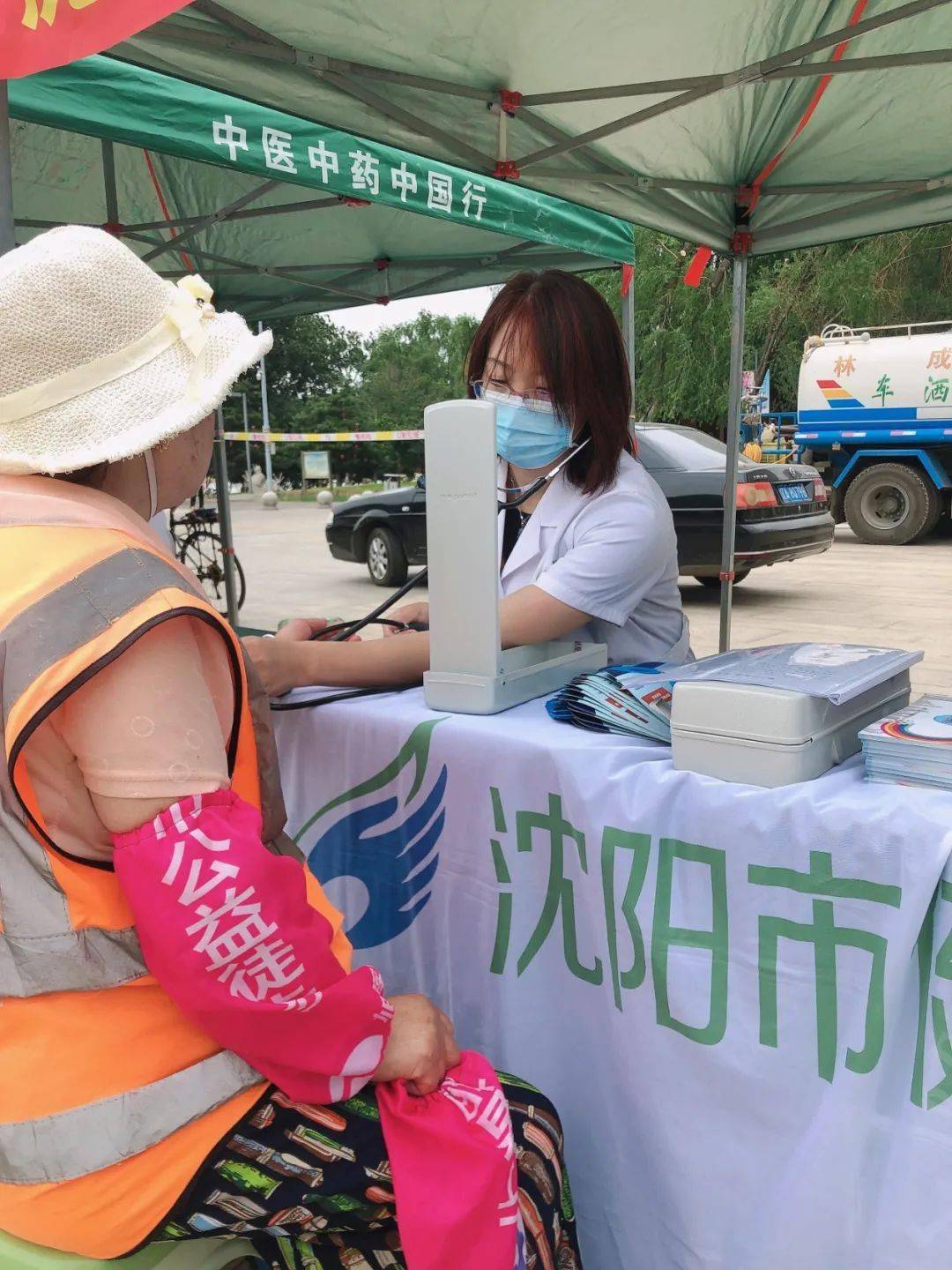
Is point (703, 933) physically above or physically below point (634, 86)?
below

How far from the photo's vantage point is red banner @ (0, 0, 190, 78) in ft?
5.10

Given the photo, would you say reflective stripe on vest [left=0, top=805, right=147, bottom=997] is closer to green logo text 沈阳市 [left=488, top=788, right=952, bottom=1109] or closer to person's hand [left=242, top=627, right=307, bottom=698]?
→ green logo text 沈阳市 [left=488, top=788, right=952, bottom=1109]

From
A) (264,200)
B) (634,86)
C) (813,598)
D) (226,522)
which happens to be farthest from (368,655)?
(813,598)

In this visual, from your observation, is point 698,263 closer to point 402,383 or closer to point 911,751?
point 911,751

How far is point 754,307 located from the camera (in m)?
19.7

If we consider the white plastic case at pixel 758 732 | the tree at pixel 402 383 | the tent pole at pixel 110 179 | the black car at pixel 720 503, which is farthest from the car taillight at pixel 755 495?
the tree at pixel 402 383

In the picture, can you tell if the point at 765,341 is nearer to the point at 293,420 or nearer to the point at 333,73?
the point at 333,73

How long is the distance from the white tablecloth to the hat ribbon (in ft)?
2.09

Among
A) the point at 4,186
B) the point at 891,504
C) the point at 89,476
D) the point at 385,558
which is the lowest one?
the point at 385,558

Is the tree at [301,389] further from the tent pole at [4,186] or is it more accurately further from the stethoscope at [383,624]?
the stethoscope at [383,624]

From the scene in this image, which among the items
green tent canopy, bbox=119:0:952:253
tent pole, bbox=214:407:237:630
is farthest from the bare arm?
tent pole, bbox=214:407:237:630

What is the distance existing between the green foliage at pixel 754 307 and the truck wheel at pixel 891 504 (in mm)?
6914

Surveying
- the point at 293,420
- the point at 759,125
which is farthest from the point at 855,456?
the point at 293,420

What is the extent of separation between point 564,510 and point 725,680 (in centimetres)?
73
